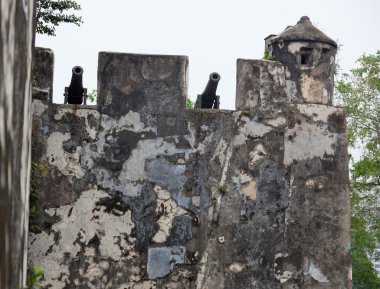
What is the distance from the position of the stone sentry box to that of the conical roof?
0.32m

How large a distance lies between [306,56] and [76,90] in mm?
1823

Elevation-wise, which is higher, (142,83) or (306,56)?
(306,56)

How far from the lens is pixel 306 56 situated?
7.72m

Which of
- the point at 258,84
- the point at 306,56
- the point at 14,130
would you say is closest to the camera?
the point at 14,130

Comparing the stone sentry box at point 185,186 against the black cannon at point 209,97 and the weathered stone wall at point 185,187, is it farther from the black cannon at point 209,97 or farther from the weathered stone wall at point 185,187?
the black cannon at point 209,97

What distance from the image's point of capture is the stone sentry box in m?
7.15

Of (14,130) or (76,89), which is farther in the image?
(76,89)

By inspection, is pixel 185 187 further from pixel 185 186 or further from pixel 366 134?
pixel 366 134

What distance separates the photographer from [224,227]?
24.1 ft


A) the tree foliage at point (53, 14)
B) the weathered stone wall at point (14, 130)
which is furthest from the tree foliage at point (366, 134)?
the weathered stone wall at point (14, 130)

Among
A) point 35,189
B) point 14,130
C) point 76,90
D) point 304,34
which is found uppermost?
point 304,34

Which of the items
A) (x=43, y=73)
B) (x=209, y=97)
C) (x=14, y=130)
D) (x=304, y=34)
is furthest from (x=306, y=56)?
(x=14, y=130)

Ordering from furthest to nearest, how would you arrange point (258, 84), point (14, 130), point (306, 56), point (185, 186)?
point (306, 56)
point (258, 84)
point (185, 186)
point (14, 130)

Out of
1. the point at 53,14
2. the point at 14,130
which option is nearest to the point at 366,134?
the point at 53,14
